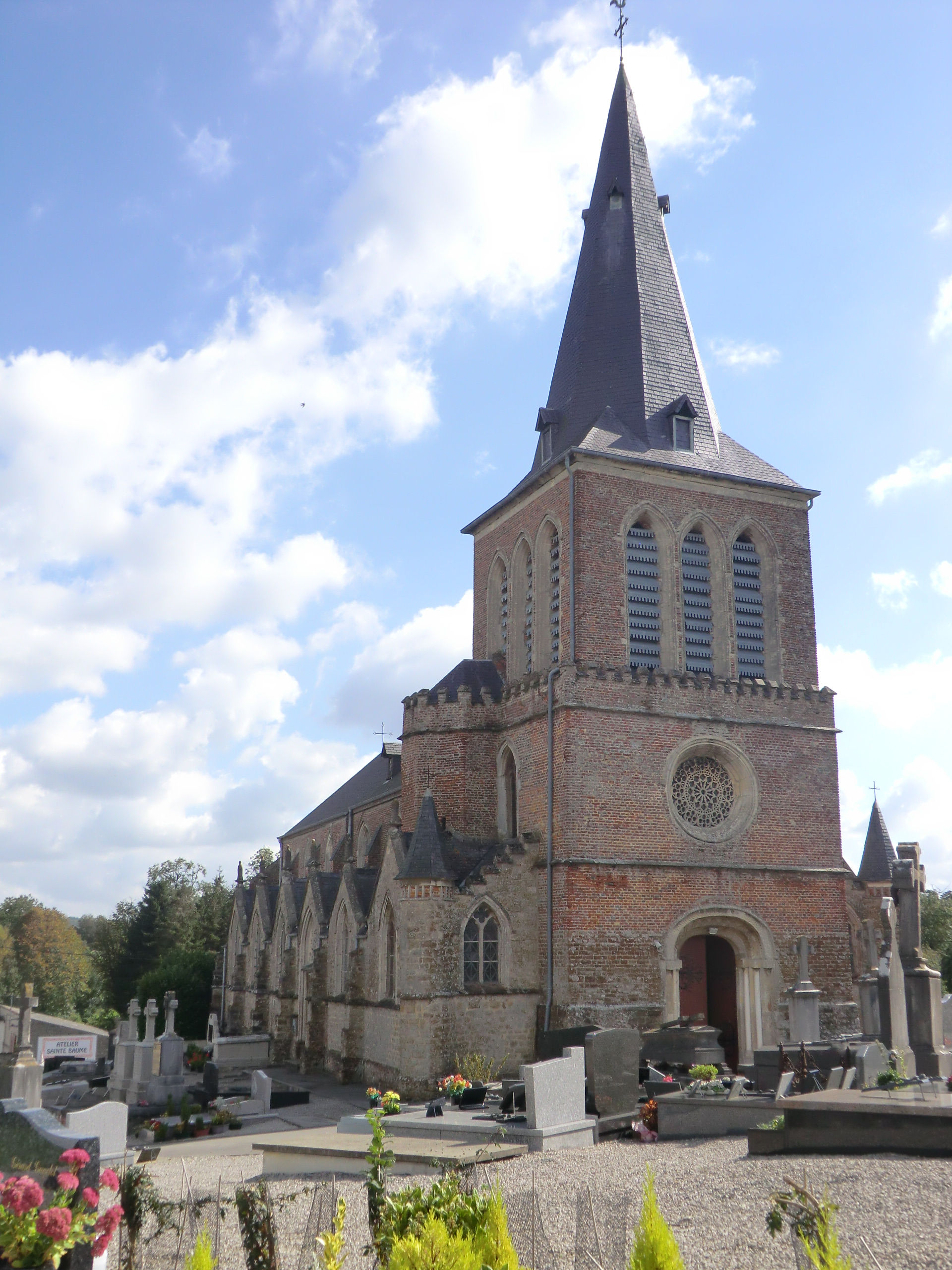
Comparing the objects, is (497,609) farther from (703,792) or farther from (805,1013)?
(805,1013)

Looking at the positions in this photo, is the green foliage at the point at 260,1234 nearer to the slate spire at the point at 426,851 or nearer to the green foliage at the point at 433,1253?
the green foliage at the point at 433,1253

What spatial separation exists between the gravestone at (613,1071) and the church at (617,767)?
5432 mm

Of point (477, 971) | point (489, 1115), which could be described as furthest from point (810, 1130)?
point (477, 971)

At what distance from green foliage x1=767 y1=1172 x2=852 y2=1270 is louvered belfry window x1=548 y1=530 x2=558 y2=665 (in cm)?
1884

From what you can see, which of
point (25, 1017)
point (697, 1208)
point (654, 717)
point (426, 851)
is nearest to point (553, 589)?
point (654, 717)

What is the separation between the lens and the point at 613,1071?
16766 millimetres

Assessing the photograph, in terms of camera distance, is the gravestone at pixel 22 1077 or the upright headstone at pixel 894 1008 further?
the upright headstone at pixel 894 1008

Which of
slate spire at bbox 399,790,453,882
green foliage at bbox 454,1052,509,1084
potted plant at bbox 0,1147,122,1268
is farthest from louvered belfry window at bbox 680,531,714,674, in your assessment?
potted plant at bbox 0,1147,122,1268

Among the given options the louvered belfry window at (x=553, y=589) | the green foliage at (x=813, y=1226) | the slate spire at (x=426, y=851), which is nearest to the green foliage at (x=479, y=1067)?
the slate spire at (x=426, y=851)

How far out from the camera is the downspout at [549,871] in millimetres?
22766

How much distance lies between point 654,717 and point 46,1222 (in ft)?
62.8

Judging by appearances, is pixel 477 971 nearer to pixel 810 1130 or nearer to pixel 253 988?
pixel 810 1130

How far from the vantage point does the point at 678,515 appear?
26734mm

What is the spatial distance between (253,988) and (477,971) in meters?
17.5
